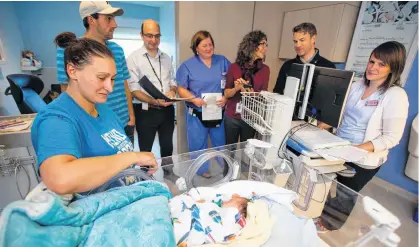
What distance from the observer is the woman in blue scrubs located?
193cm

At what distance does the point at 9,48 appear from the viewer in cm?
311

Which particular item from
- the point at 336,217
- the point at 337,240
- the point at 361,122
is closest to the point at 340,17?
the point at 361,122

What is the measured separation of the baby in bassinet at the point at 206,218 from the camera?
825 mm

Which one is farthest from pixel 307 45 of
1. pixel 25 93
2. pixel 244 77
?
pixel 25 93

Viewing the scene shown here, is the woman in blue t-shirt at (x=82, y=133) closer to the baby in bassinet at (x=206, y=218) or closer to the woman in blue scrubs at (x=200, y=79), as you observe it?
the baby in bassinet at (x=206, y=218)

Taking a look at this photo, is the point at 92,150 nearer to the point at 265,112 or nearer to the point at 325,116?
the point at 265,112

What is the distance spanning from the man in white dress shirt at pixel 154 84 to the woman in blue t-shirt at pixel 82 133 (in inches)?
41.2

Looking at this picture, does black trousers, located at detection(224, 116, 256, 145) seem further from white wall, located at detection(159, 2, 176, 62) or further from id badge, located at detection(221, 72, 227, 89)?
white wall, located at detection(159, 2, 176, 62)

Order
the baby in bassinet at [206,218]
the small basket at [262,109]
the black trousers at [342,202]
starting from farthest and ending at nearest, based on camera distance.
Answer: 1. the small basket at [262,109]
2. the black trousers at [342,202]
3. the baby in bassinet at [206,218]

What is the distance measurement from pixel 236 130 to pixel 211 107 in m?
0.33

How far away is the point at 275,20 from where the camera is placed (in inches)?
110

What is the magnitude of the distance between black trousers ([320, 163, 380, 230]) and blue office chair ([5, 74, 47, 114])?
2.46 m

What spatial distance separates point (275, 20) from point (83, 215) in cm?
297

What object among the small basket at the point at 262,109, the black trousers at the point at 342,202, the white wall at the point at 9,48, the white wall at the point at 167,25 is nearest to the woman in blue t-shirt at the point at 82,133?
the small basket at the point at 262,109
